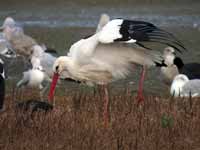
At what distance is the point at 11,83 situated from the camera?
42.9ft

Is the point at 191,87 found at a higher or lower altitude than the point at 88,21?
lower

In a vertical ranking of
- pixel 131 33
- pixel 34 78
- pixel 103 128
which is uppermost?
pixel 131 33

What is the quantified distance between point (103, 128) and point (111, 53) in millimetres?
1327

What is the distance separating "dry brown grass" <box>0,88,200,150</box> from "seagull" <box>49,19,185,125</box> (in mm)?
359

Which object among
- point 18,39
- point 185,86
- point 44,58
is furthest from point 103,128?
point 18,39

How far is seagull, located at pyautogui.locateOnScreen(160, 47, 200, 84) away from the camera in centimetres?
1191

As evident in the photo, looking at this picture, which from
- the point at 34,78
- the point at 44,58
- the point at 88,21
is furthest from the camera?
the point at 88,21

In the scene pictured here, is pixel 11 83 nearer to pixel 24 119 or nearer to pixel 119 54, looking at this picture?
pixel 119 54

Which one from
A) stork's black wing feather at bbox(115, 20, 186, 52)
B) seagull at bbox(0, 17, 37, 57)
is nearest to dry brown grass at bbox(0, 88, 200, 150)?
stork's black wing feather at bbox(115, 20, 186, 52)

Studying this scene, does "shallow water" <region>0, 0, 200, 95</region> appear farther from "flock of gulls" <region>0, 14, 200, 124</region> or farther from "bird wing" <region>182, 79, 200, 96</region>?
"flock of gulls" <region>0, 14, 200, 124</region>

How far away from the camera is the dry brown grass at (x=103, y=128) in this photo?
20.9ft

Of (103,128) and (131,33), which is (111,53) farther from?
(103,128)

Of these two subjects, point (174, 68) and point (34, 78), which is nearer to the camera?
point (34, 78)

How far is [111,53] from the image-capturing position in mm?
8000
